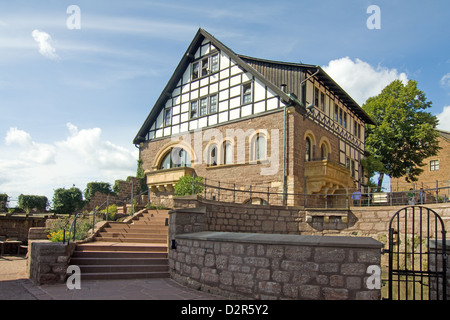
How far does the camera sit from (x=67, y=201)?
26.4 meters

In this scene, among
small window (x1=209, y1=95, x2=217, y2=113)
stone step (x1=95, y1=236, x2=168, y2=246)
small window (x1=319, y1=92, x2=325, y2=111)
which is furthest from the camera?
small window (x1=209, y1=95, x2=217, y2=113)

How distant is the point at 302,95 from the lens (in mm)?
20125

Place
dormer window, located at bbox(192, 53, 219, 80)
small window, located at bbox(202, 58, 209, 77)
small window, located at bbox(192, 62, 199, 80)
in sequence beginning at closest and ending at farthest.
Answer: dormer window, located at bbox(192, 53, 219, 80), small window, located at bbox(202, 58, 209, 77), small window, located at bbox(192, 62, 199, 80)

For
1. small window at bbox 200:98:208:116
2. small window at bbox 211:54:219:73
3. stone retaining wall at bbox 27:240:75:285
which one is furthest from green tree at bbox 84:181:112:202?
stone retaining wall at bbox 27:240:75:285

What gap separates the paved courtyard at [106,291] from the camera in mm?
7195

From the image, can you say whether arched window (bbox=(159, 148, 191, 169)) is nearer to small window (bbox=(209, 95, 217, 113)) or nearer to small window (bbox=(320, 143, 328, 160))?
small window (bbox=(209, 95, 217, 113))

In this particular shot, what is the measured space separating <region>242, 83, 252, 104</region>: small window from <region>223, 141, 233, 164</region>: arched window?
101 inches

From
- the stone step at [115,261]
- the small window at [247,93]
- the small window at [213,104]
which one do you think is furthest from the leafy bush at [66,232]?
the small window at [247,93]

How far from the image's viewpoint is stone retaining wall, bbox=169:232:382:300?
246 inches

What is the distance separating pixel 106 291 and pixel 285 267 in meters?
3.72

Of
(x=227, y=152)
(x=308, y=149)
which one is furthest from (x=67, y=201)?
(x=308, y=149)

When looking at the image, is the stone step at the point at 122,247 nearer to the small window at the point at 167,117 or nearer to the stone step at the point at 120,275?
the stone step at the point at 120,275

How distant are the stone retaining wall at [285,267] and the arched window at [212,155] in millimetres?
13744

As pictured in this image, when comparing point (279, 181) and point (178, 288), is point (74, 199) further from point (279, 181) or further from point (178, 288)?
point (178, 288)
